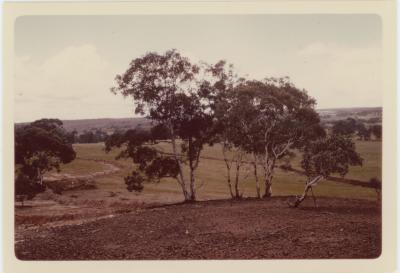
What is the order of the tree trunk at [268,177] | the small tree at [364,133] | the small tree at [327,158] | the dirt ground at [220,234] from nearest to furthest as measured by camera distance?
the dirt ground at [220,234] < the small tree at [364,133] < the small tree at [327,158] < the tree trunk at [268,177]

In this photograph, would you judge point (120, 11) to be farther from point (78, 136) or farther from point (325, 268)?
point (325, 268)

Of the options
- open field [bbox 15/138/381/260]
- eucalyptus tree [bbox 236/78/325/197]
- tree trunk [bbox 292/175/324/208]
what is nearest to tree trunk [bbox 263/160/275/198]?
eucalyptus tree [bbox 236/78/325/197]

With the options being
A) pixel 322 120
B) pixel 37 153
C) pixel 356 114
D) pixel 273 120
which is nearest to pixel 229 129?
pixel 273 120

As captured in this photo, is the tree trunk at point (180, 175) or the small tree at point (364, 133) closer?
the small tree at point (364, 133)

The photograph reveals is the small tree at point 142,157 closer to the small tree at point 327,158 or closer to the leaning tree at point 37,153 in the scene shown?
the leaning tree at point 37,153

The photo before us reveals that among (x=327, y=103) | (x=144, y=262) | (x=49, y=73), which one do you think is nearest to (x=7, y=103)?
(x=49, y=73)

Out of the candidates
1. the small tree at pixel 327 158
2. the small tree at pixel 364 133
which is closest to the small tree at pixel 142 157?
the small tree at pixel 327 158

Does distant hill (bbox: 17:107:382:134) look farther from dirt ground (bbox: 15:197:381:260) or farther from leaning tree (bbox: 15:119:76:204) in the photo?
dirt ground (bbox: 15:197:381:260)

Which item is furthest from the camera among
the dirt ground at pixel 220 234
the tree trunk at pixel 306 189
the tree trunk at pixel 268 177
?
the tree trunk at pixel 268 177
